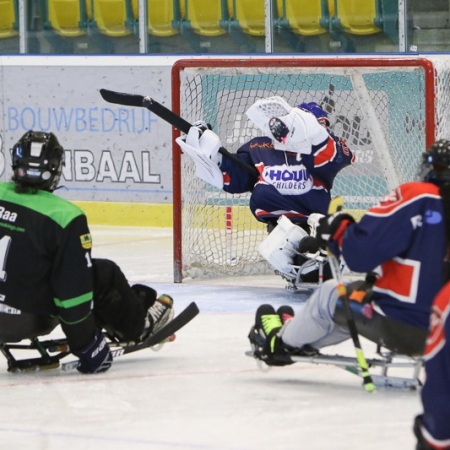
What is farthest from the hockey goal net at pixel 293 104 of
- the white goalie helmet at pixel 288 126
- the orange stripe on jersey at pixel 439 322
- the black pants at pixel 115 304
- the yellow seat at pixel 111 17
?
the orange stripe on jersey at pixel 439 322

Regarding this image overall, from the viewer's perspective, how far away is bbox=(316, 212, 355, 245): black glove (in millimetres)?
3656

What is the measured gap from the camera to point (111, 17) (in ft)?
29.0

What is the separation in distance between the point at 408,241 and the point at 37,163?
1231 mm

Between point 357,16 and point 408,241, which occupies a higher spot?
point 357,16

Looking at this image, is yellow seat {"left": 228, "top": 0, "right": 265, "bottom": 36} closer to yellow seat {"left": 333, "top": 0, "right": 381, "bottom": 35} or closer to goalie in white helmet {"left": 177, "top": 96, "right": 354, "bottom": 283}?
yellow seat {"left": 333, "top": 0, "right": 381, "bottom": 35}

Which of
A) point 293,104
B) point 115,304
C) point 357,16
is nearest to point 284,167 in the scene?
point 293,104

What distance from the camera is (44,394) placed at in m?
Answer: 3.96

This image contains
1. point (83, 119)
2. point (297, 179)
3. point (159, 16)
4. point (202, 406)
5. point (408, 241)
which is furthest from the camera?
point (159, 16)

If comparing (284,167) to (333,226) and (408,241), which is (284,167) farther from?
(408,241)

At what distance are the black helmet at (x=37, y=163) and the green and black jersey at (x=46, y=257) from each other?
0.04m

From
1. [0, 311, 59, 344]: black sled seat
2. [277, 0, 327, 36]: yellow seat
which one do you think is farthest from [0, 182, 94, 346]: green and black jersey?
[277, 0, 327, 36]: yellow seat

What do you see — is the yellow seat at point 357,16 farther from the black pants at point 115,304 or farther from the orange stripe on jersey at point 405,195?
the orange stripe on jersey at point 405,195

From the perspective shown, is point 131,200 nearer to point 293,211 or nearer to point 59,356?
point 293,211

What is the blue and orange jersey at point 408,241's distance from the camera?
11.3 ft
